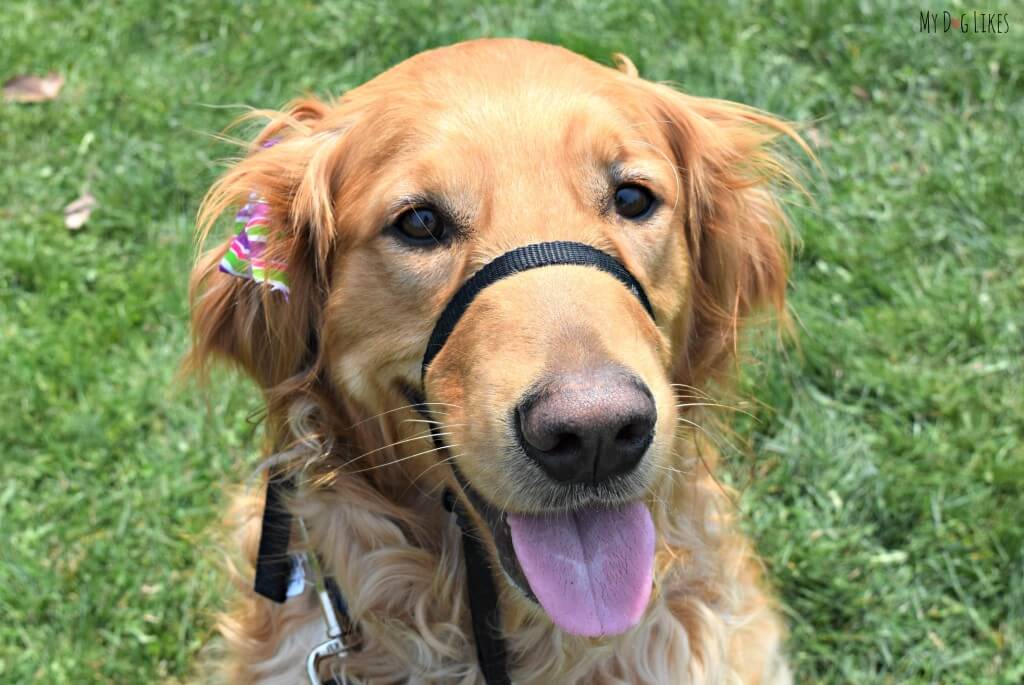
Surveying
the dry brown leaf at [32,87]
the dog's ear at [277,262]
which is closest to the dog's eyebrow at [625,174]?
the dog's ear at [277,262]

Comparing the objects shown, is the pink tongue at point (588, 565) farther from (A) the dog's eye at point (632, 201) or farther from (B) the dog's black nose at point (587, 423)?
(A) the dog's eye at point (632, 201)

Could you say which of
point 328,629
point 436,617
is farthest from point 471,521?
point 328,629

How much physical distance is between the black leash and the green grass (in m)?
0.40

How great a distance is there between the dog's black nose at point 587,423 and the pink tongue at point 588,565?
0.24 m

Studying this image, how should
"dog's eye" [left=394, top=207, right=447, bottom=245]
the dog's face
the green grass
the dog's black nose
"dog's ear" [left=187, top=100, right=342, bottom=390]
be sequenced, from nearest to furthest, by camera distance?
the dog's black nose < the dog's face < "dog's eye" [left=394, top=207, right=447, bottom=245] < "dog's ear" [left=187, top=100, right=342, bottom=390] < the green grass

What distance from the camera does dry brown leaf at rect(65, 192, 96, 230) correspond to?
530 centimetres

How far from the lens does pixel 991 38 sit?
5535 mm

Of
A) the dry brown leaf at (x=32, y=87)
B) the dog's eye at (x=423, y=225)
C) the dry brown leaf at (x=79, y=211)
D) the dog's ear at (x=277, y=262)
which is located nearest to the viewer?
the dog's eye at (x=423, y=225)

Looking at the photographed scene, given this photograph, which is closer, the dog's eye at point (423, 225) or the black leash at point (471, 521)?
the black leash at point (471, 521)

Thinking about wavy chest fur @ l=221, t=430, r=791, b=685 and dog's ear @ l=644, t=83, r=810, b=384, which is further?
dog's ear @ l=644, t=83, r=810, b=384

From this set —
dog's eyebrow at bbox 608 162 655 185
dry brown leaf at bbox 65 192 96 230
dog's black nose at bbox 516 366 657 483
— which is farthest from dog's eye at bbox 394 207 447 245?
dry brown leaf at bbox 65 192 96 230

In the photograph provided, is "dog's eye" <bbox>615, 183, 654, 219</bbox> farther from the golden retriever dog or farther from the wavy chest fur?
the wavy chest fur

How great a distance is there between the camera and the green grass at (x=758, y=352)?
402 centimetres

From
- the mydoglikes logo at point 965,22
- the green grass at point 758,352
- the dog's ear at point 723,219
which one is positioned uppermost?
the dog's ear at point 723,219
